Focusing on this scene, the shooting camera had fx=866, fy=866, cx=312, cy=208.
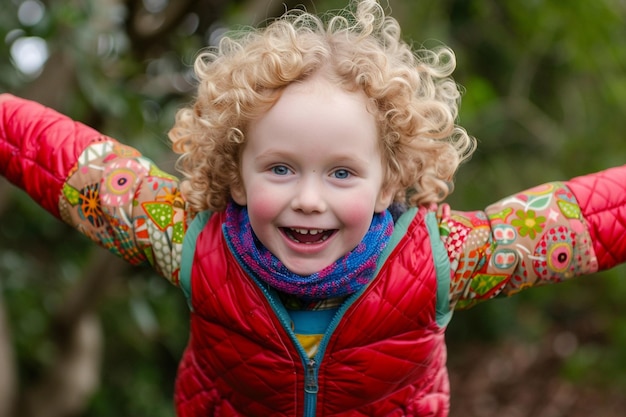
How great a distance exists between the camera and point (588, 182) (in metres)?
1.87

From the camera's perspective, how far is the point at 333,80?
5.55ft

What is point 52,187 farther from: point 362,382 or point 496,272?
point 496,272

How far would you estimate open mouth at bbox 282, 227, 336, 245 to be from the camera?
67.4 inches

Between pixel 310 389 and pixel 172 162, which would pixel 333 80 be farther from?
pixel 172 162

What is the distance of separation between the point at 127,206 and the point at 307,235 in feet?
1.39

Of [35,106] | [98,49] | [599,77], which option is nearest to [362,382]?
[35,106]

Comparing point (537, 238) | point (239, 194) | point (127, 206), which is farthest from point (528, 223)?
point (127, 206)

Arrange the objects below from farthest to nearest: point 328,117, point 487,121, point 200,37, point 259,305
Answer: point 487,121
point 200,37
point 259,305
point 328,117

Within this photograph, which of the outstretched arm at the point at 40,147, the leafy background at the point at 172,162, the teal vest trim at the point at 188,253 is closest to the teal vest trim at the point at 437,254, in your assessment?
the teal vest trim at the point at 188,253

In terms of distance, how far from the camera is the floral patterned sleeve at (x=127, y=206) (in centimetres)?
186

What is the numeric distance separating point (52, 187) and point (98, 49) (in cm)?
103

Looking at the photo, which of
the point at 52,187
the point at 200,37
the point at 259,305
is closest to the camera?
the point at 259,305

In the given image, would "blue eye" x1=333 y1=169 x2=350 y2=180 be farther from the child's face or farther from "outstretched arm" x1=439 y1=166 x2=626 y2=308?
"outstretched arm" x1=439 y1=166 x2=626 y2=308

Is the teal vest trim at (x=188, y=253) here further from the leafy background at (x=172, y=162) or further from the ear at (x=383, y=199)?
the leafy background at (x=172, y=162)
